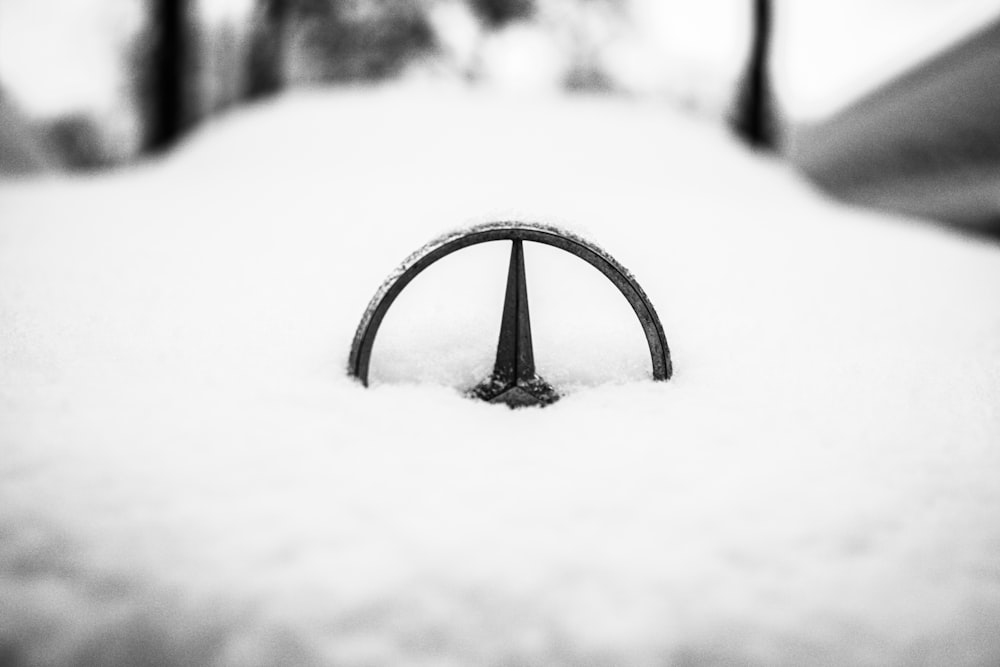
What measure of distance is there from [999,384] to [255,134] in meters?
3.93

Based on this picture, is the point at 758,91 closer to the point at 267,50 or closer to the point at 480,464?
the point at 480,464

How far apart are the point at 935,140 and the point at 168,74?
21.0ft

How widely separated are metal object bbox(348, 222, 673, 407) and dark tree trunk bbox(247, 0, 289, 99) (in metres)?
7.71

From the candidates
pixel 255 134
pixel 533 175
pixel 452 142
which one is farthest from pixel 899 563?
pixel 255 134

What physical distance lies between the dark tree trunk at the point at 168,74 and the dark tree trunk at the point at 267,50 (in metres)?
2.43

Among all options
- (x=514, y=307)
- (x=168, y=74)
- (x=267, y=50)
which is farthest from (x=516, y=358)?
(x=267, y=50)

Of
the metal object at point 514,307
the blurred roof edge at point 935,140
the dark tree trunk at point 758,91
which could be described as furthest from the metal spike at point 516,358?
the dark tree trunk at point 758,91

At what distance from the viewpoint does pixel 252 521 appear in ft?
2.85

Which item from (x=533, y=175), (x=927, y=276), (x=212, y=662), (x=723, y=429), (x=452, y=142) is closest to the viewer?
(x=212, y=662)

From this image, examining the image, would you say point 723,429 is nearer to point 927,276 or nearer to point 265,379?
point 265,379

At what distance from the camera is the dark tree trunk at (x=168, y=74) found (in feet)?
16.6

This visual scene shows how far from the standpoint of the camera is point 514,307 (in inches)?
47.1

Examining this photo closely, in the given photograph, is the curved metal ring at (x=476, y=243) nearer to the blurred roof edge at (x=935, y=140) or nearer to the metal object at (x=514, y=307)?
the metal object at (x=514, y=307)

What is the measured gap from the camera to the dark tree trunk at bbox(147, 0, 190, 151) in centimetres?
507
